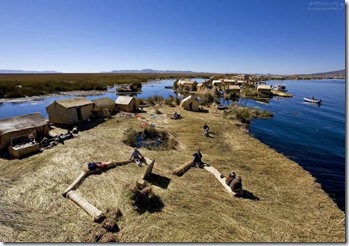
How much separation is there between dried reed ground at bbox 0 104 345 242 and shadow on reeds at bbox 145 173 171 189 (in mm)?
211

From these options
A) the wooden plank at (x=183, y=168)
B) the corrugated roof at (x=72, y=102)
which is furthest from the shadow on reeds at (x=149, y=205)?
the corrugated roof at (x=72, y=102)

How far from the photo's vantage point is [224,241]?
7539mm

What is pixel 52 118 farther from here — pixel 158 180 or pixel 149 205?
pixel 149 205

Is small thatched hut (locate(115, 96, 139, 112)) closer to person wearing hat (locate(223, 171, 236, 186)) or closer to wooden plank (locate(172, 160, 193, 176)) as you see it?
wooden plank (locate(172, 160, 193, 176))

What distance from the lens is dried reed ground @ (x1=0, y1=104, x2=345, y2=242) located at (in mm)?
7848

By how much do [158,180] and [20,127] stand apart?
9967 millimetres

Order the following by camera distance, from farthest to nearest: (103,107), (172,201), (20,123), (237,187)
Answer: (103,107) → (20,123) → (237,187) → (172,201)

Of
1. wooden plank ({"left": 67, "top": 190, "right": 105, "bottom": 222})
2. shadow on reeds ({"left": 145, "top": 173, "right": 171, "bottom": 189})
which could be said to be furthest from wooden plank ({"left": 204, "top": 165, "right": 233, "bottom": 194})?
wooden plank ({"left": 67, "top": 190, "right": 105, "bottom": 222})

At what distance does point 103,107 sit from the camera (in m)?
25.0

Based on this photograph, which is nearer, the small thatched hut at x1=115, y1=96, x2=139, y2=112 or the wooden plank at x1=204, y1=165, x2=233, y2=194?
the wooden plank at x1=204, y1=165, x2=233, y2=194

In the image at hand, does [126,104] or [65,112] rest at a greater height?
[126,104]

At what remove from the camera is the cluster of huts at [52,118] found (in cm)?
1451

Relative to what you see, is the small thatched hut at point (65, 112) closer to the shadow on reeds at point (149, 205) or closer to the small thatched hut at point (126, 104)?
the small thatched hut at point (126, 104)

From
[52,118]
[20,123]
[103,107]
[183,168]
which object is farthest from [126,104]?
[183,168]
